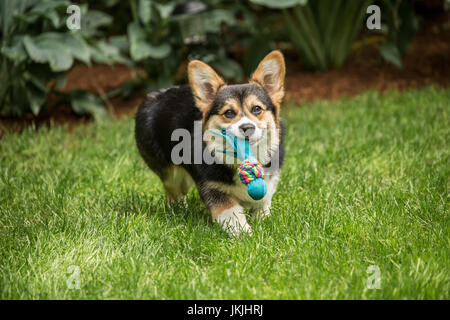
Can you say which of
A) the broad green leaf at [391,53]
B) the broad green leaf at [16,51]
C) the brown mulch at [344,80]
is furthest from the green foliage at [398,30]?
the broad green leaf at [16,51]

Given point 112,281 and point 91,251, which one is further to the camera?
point 91,251

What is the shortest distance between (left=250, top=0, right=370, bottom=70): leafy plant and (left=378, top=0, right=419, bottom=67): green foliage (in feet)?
1.17

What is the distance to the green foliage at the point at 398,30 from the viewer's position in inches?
248

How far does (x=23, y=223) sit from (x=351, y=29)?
540 cm

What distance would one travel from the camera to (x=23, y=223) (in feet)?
10.3

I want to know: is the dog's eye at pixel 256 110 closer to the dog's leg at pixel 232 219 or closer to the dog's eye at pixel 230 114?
the dog's eye at pixel 230 114

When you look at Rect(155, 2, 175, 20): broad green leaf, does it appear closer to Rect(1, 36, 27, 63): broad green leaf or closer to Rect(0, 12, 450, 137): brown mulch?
Rect(0, 12, 450, 137): brown mulch

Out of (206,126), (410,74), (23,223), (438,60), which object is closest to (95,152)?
(23,223)

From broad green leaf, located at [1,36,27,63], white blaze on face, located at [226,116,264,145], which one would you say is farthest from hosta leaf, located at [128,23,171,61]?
white blaze on face, located at [226,116,264,145]

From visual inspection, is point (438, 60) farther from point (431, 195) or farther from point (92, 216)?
point (92, 216)

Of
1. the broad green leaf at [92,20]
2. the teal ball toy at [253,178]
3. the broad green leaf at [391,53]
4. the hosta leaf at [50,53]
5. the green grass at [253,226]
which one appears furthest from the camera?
the broad green leaf at [391,53]

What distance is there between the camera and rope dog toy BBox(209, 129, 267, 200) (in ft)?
9.30

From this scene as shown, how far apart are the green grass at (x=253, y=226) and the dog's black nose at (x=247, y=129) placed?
23.7 inches

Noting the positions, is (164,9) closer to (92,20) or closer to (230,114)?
(92,20)
